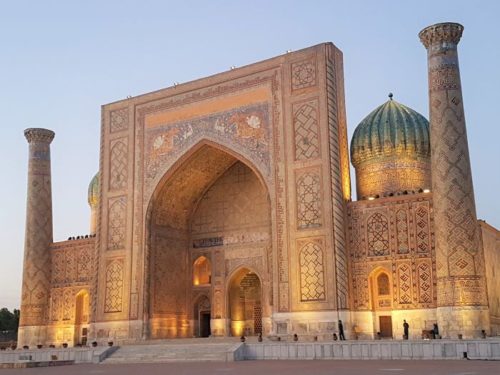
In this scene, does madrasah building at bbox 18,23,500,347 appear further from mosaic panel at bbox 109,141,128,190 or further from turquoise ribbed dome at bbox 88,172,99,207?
turquoise ribbed dome at bbox 88,172,99,207

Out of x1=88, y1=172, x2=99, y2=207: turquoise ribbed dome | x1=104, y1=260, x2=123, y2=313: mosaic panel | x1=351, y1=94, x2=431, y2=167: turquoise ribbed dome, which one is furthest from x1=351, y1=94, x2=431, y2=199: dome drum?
x1=88, y1=172, x2=99, y2=207: turquoise ribbed dome

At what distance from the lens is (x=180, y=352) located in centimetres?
1070

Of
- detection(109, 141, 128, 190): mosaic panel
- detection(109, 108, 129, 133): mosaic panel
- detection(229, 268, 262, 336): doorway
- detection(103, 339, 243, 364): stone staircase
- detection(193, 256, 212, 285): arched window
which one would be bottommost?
detection(103, 339, 243, 364): stone staircase

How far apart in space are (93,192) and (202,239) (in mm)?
4665

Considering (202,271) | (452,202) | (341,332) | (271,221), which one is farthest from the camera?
(202,271)

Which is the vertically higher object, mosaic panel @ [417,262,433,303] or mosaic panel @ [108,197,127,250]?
mosaic panel @ [108,197,127,250]

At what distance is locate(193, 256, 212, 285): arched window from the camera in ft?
46.7

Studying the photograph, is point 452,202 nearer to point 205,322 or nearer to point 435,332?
point 435,332

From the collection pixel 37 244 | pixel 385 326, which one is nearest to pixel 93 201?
pixel 37 244

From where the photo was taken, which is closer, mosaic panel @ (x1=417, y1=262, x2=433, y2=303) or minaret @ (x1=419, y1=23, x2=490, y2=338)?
minaret @ (x1=419, y1=23, x2=490, y2=338)

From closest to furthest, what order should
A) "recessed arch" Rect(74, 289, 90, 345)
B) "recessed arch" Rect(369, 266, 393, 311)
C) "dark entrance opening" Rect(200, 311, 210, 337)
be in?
"recessed arch" Rect(369, 266, 393, 311)
"dark entrance opening" Rect(200, 311, 210, 337)
"recessed arch" Rect(74, 289, 90, 345)

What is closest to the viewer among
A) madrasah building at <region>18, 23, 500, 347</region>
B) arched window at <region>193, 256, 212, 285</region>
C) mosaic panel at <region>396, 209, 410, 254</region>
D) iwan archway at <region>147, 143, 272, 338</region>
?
madrasah building at <region>18, 23, 500, 347</region>

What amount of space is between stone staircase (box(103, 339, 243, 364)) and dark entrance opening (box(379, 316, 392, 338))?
2.44 meters

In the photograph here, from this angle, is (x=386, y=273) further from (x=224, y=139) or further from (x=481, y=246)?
(x=224, y=139)
